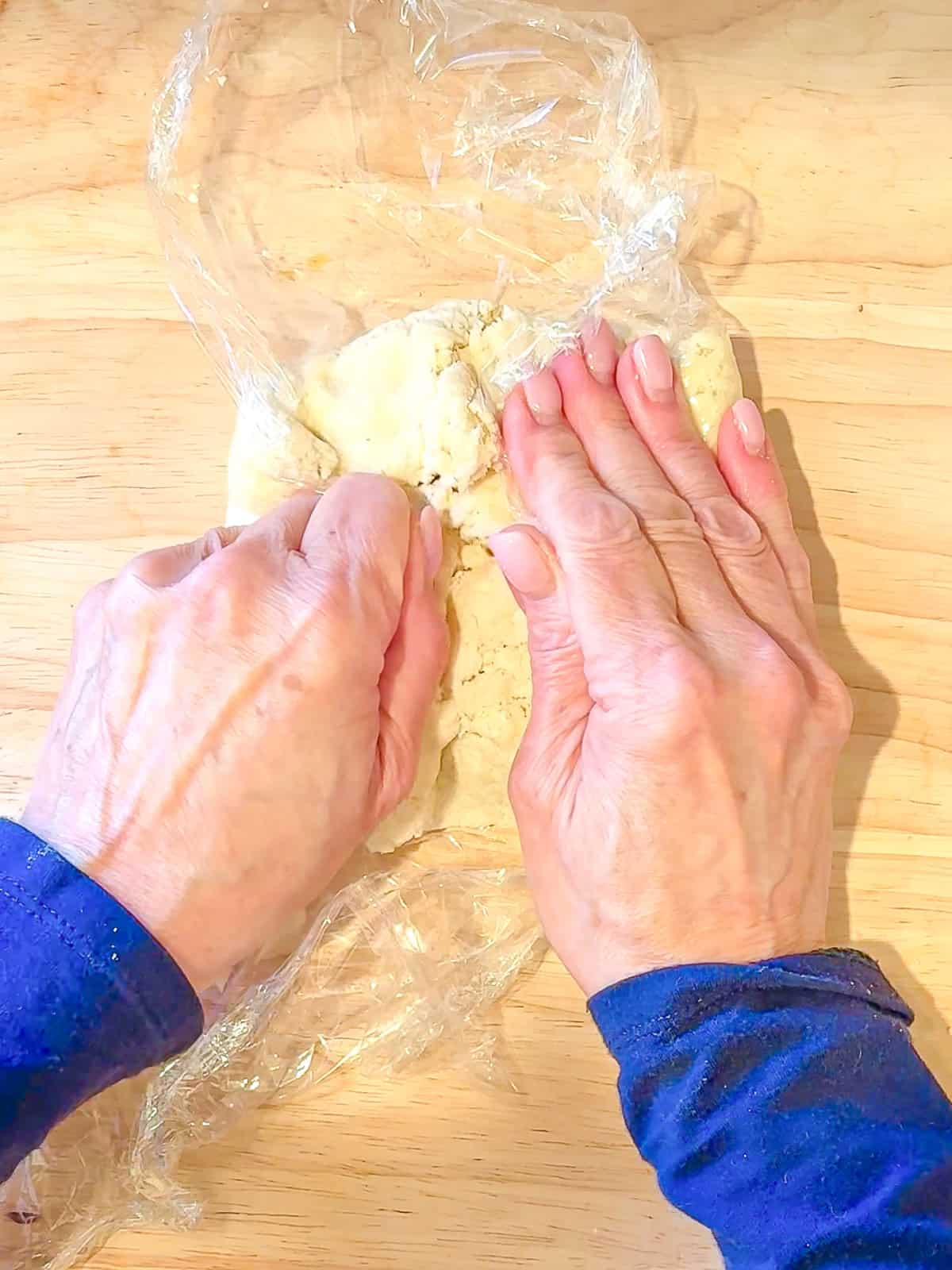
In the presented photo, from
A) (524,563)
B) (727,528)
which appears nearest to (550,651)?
(524,563)

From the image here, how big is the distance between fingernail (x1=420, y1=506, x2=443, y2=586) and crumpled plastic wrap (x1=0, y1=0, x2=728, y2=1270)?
0.11 m

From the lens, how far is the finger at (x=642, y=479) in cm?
77

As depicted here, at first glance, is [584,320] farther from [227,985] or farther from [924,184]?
[227,985]

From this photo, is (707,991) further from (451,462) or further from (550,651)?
(451,462)

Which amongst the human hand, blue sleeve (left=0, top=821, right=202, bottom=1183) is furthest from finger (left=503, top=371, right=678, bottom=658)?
blue sleeve (left=0, top=821, right=202, bottom=1183)

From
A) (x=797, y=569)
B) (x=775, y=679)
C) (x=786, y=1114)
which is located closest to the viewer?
(x=786, y=1114)

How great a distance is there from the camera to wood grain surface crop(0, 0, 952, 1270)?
82cm

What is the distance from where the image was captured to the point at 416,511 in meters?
0.82

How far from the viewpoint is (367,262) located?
92cm

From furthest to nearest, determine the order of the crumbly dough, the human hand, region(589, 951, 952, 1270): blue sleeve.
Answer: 1. the crumbly dough
2. the human hand
3. region(589, 951, 952, 1270): blue sleeve

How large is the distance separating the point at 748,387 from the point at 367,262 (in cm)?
34

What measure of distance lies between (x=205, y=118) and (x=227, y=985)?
70cm

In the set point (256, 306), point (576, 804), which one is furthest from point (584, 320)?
point (576, 804)

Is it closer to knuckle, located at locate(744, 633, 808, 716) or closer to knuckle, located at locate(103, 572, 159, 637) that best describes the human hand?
knuckle, located at locate(103, 572, 159, 637)
